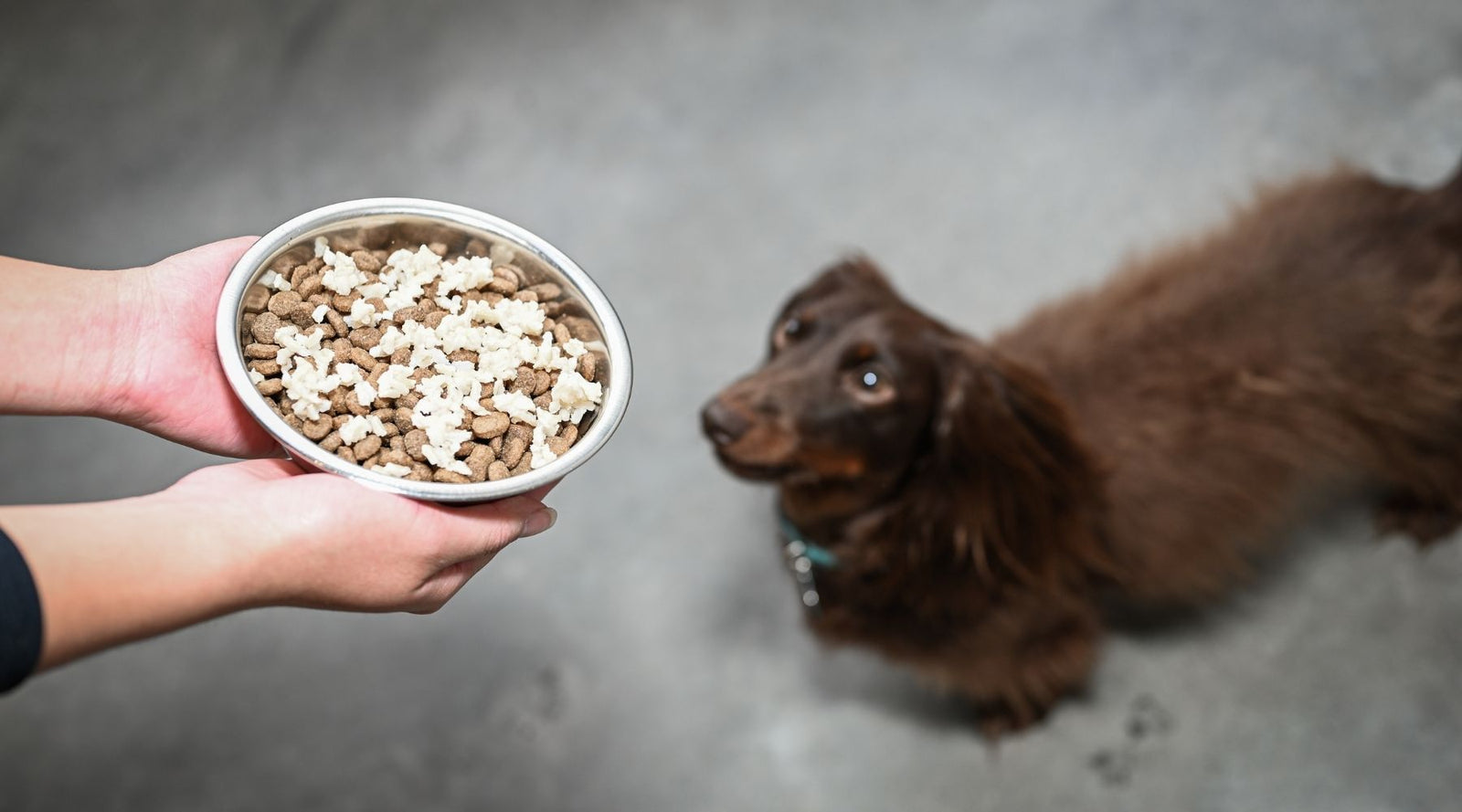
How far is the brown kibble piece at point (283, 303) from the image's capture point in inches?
45.5

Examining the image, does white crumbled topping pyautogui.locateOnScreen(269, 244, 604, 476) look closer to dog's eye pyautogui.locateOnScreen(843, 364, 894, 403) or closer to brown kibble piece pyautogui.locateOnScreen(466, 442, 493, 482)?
brown kibble piece pyautogui.locateOnScreen(466, 442, 493, 482)

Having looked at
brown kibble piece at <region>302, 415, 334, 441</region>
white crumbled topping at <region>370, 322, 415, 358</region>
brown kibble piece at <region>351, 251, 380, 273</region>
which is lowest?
brown kibble piece at <region>302, 415, 334, 441</region>

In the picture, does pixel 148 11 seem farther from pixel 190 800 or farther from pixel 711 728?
pixel 711 728

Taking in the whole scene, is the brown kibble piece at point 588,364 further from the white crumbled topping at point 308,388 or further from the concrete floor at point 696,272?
the concrete floor at point 696,272

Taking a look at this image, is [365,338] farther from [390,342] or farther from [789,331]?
[789,331]

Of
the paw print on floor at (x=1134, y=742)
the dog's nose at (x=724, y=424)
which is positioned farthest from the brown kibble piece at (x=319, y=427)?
the paw print on floor at (x=1134, y=742)

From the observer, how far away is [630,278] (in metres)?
2.61

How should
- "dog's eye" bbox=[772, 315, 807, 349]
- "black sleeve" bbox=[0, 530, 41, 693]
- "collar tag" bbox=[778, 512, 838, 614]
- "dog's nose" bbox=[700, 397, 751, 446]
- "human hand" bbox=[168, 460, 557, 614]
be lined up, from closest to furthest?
1. "black sleeve" bbox=[0, 530, 41, 693]
2. "human hand" bbox=[168, 460, 557, 614]
3. "dog's nose" bbox=[700, 397, 751, 446]
4. "dog's eye" bbox=[772, 315, 807, 349]
5. "collar tag" bbox=[778, 512, 838, 614]

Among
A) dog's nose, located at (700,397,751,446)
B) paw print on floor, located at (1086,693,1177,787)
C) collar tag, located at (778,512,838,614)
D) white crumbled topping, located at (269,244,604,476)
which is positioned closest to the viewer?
white crumbled topping, located at (269,244,604,476)

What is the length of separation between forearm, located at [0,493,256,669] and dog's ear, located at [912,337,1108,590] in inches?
38.8

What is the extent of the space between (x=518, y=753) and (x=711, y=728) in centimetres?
38

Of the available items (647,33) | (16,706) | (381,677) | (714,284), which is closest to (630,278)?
(714,284)

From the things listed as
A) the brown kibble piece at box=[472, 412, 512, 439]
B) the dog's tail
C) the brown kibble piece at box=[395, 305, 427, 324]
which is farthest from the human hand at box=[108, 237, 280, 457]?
the dog's tail

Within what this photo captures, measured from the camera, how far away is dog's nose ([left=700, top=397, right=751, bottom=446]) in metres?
1.54
